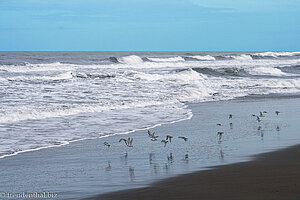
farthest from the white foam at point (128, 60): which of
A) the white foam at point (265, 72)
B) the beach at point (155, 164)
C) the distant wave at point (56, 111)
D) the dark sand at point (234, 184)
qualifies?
the dark sand at point (234, 184)

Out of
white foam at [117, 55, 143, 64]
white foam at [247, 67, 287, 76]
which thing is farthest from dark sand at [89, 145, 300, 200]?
white foam at [117, 55, 143, 64]

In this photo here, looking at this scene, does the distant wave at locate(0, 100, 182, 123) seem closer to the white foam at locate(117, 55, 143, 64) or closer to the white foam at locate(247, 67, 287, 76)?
the white foam at locate(247, 67, 287, 76)

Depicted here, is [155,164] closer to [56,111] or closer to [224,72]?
[56,111]

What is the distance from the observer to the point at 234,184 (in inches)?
205

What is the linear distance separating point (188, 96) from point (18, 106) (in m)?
7.14

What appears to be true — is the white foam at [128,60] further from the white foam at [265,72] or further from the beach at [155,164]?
the beach at [155,164]

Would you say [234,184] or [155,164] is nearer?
[234,184]

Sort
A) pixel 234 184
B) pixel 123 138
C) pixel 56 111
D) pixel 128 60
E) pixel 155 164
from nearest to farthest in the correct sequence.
→ 1. pixel 234 184
2. pixel 155 164
3. pixel 123 138
4. pixel 56 111
5. pixel 128 60

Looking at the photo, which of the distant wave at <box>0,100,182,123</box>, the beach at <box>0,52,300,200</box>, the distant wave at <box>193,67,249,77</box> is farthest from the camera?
the distant wave at <box>193,67,249,77</box>

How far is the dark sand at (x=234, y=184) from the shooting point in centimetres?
473

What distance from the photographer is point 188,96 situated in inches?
766

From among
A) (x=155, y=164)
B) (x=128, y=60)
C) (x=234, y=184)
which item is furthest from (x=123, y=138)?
(x=128, y=60)

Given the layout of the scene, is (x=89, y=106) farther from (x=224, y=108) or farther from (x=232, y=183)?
(x=232, y=183)

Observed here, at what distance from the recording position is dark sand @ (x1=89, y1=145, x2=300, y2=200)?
15.5 ft
